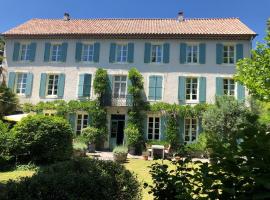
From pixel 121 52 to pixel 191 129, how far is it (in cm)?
779

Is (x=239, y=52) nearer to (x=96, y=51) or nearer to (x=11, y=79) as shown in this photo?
(x=96, y=51)

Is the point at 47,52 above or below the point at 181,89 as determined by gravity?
above

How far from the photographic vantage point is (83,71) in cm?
2411

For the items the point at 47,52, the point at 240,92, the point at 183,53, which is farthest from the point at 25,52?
Answer: the point at 240,92

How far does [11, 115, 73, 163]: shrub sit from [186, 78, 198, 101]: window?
11424 mm

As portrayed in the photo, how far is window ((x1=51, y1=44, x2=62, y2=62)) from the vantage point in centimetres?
2483

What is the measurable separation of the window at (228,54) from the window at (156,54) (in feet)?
15.4

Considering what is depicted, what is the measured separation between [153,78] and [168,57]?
1946 mm

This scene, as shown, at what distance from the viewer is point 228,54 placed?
23.2m

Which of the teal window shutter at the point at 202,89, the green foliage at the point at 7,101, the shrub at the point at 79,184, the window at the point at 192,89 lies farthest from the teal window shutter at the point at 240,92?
the shrub at the point at 79,184

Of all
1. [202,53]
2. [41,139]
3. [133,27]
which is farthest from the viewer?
[133,27]

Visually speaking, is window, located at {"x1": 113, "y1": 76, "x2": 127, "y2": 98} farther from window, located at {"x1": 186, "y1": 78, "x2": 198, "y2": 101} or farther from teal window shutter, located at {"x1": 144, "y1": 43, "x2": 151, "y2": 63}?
window, located at {"x1": 186, "y1": 78, "x2": 198, "y2": 101}

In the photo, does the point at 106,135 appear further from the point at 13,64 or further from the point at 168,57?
A: the point at 13,64

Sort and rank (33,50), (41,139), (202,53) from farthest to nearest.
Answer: (33,50)
(202,53)
(41,139)
